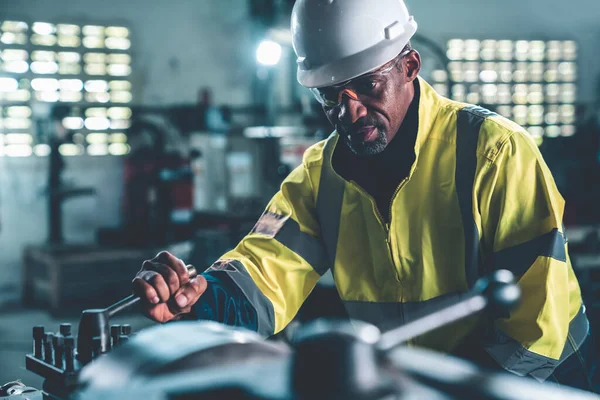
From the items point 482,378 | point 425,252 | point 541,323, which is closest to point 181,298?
point 425,252

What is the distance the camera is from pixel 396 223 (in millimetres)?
1429

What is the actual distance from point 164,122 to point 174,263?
564 centimetres

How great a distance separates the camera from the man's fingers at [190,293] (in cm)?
126

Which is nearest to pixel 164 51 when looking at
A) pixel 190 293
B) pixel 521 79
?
pixel 521 79

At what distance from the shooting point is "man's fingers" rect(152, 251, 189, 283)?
4.05ft

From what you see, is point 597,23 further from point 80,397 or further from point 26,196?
point 80,397

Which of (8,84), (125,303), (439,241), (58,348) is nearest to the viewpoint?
(125,303)

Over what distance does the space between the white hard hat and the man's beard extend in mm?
119

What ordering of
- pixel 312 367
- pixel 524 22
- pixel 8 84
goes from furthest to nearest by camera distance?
pixel 524 22
pixel 8 84
pixel 312 367

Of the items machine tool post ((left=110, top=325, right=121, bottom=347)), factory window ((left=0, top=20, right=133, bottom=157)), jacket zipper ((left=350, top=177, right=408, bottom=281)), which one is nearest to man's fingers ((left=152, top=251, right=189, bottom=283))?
machine tool post ((left=110, top=325, right=121, bottom=347))

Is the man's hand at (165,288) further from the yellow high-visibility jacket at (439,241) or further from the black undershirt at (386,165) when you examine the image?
the black undershirt at (386,165)

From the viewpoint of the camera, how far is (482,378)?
62 cm

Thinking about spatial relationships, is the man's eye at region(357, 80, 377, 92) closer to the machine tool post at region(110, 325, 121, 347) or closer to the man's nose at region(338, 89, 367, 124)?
the man's nose at region(338, 89, 367, 124)

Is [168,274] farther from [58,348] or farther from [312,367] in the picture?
[312,367]
